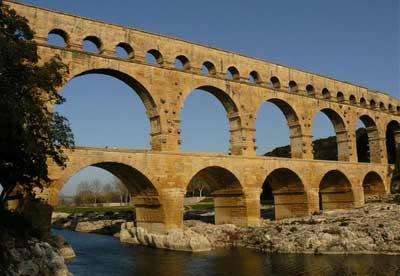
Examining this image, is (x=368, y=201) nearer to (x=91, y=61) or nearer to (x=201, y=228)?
(x=201, y=228)

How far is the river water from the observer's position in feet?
81.1

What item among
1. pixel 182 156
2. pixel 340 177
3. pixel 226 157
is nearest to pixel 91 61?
pixel 182 156

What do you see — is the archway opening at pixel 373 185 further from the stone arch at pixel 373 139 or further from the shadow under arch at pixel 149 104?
the shadow under arch at pixel 149 104

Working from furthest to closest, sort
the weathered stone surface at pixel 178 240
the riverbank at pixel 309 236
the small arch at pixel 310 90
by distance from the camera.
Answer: the small arch at pixel 310 90 < the weathered stone surface at pixel 178 240 < the riverbank at pixel 309 236

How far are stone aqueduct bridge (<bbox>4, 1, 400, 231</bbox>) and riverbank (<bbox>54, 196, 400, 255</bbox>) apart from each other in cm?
198

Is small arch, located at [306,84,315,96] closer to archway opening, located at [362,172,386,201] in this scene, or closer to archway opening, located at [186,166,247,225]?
archway opening, located at [362,172,386,201]

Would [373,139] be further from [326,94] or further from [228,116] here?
[228,116]

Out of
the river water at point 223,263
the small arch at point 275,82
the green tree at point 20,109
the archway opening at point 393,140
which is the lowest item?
the river water at point 223,263

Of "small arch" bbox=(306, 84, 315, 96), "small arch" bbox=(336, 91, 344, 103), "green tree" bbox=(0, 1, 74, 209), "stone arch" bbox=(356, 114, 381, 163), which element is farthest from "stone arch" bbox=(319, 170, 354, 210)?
"green tree" bbox=(0, 1, 74, 209)

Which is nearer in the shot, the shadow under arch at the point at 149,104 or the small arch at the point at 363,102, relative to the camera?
the shadow under arch at the point at 149,104

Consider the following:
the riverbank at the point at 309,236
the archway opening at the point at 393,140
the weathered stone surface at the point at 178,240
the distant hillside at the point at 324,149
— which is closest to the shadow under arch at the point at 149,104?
the weathered stone surface at the point at 178,240

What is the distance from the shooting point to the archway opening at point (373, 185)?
5447 centimetres

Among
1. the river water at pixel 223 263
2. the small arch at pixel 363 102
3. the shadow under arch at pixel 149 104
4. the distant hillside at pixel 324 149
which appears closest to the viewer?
the river water at pixel 223 263

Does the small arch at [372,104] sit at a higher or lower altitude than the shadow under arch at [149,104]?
higher
